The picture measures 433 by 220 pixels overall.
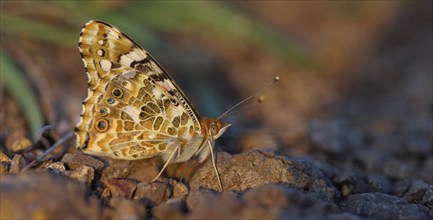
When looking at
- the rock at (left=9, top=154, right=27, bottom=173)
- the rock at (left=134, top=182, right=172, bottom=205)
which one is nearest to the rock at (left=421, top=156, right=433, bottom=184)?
the rock at (left=134, top=182, right=172, bottom=205)

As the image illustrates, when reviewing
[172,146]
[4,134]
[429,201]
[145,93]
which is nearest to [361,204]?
[429,201]

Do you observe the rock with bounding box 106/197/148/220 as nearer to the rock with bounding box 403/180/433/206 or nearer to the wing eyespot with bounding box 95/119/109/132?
the wing eyespot with bounding box 95/119/109/132

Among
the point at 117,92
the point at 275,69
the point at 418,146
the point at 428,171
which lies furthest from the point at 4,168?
the point at 275,69

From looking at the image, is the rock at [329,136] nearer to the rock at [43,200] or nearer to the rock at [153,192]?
the rock at [153,192]

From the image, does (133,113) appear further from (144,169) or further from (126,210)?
(126,210)

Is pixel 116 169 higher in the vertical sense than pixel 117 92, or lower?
lower

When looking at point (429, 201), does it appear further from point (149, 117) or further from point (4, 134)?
point (4, 134)
